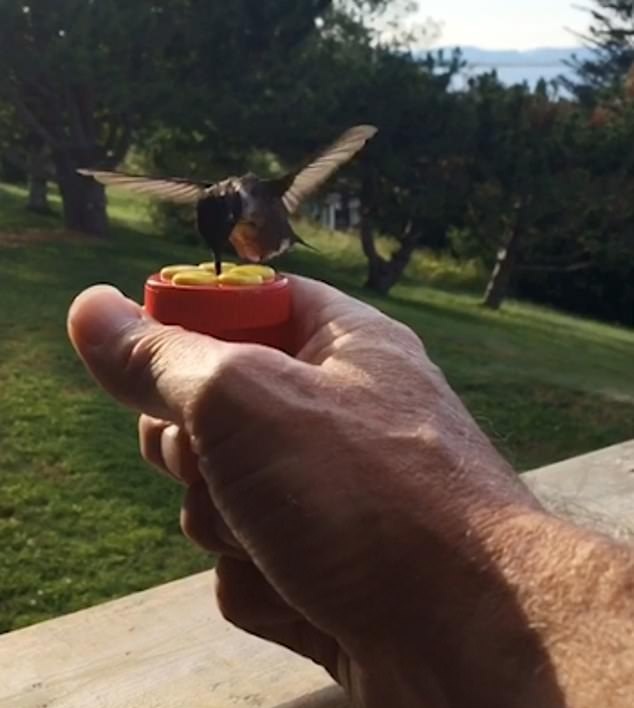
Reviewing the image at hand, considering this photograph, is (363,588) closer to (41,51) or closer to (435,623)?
(435,623)

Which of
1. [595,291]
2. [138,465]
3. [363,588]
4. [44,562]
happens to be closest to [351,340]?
[363,588]

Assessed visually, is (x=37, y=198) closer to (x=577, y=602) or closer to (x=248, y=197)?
(x=248, y=197)

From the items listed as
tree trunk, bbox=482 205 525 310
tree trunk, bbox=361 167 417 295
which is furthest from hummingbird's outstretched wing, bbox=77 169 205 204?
tree trunk, bbox=482 205 525 310

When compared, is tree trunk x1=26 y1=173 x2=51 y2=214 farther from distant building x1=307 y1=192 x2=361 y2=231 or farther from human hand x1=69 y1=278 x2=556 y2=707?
human hand x1=69 y1=278 x2=556 y2=707

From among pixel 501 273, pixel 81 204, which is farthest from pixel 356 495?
pixel 501 273

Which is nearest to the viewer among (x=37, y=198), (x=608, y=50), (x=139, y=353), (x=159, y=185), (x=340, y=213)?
(x=139, y=353)

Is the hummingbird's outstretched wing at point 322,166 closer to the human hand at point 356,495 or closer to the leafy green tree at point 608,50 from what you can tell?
the human hand at point 356,495

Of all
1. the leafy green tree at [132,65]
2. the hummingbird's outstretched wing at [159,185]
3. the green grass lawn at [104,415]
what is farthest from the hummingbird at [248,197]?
the leafy green tree at [132,65]
